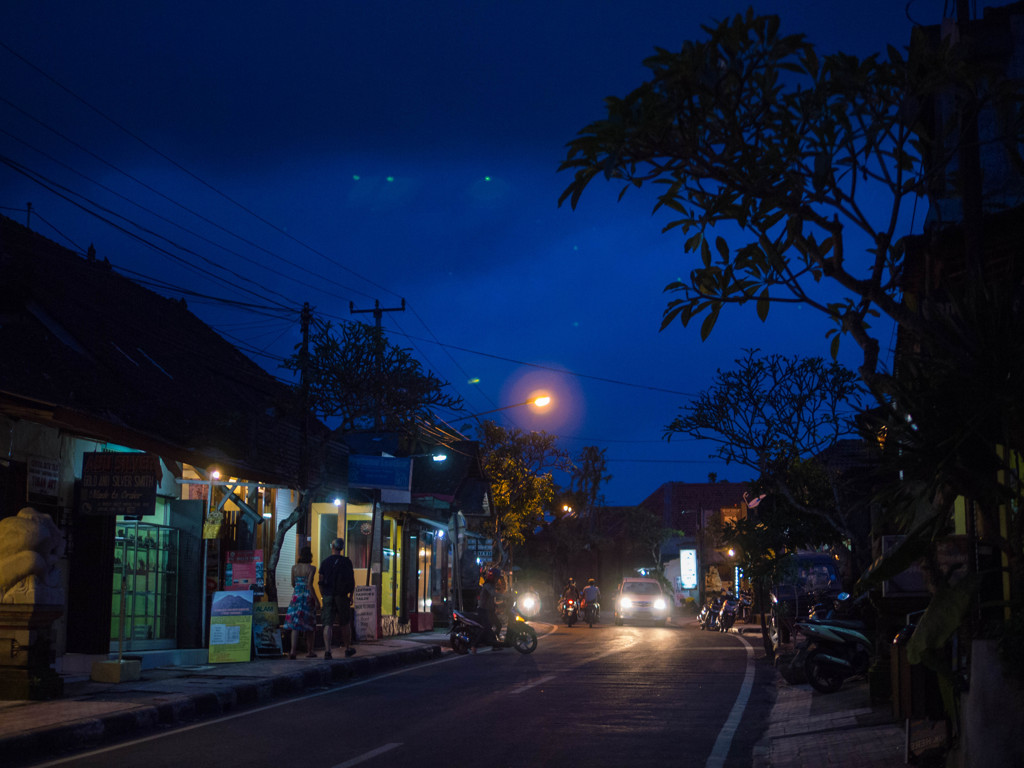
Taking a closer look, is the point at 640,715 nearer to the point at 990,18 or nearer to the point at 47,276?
the point at 990,18

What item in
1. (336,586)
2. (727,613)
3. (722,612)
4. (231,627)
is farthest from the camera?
(722,612)

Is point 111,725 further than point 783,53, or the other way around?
point 111,725

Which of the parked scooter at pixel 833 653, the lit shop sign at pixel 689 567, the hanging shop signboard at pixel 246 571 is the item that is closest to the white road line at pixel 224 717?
the hanging shop signboard at pixel 246 571

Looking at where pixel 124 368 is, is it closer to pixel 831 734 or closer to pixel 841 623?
pixel 841 623

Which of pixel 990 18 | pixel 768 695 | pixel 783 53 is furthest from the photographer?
pixel 990 18

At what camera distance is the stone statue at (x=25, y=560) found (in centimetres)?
1195

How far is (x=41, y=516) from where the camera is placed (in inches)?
484

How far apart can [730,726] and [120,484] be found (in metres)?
8.74

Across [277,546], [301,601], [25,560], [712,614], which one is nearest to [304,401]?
[277,546]

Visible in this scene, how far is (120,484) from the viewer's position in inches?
569

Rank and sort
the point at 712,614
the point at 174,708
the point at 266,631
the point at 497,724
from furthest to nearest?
the point at 712,614
the point at 266,631
the point at 174,708
the point at 497,724

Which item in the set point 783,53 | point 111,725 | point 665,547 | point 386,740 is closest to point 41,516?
point 111,725

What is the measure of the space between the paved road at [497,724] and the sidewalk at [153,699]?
540mm

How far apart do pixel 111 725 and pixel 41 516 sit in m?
3.05
